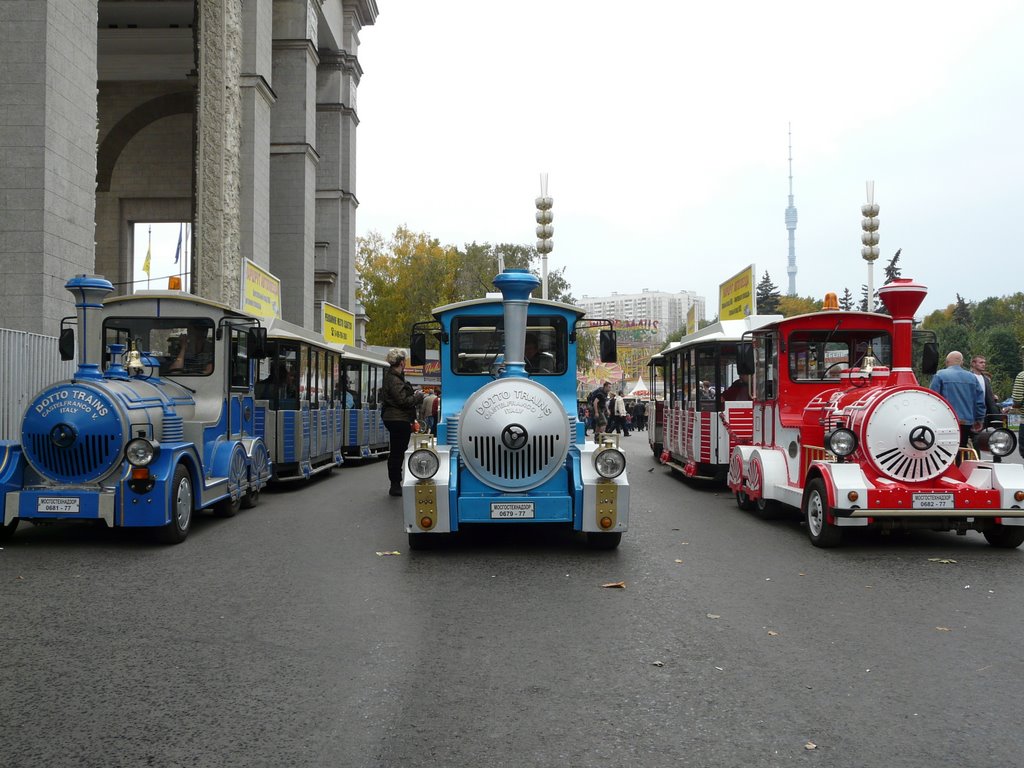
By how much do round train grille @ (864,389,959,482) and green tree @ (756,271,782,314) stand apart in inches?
2834

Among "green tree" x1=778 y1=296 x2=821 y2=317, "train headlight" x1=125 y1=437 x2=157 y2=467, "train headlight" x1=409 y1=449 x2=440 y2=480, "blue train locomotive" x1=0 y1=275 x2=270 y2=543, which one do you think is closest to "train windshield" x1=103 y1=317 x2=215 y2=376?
"blue train locomotive" x1=0 y1=275 x2=270 y2=543

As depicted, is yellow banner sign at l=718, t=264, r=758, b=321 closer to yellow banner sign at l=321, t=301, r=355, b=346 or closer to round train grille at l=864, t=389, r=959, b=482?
yellow banner sign at l=321, t=301, r=355, b=346

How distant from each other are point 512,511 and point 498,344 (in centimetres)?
229

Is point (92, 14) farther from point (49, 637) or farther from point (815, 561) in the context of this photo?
point (815, 561)

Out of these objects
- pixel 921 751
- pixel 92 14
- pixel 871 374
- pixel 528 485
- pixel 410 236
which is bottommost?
pixel 921 751

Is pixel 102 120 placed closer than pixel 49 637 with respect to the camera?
No

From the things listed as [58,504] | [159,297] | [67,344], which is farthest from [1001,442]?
[67,344]

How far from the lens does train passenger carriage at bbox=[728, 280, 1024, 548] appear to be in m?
8.41

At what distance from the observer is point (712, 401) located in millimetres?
15219

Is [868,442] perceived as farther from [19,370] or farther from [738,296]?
[738,296]

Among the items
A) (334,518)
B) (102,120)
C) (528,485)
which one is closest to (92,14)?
(334,518)

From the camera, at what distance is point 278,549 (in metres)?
8.71

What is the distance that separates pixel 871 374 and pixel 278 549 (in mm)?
6503

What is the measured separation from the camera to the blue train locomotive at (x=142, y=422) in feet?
28.2
